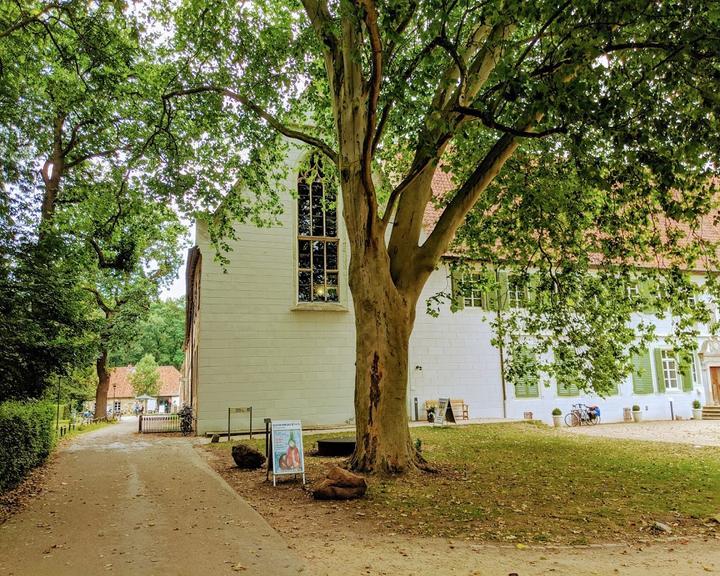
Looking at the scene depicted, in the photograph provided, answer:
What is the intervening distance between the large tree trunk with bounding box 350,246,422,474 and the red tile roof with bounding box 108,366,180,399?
57962mm

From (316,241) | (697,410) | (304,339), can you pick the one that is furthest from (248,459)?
(697,410)

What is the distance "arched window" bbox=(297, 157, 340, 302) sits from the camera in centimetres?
1956

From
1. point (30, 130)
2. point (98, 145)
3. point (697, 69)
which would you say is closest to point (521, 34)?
point (697, 69)

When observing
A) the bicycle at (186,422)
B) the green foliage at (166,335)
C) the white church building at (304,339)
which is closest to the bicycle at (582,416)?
the white church building at (304,339)

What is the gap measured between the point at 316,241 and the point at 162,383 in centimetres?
4886

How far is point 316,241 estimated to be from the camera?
19.9m

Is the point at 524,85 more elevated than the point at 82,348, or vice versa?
the point at 524,85

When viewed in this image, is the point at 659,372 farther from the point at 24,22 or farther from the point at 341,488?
the point at 24,22

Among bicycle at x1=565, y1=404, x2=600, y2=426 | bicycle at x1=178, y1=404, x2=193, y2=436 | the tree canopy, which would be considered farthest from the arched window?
bicycle at x1=565, y1=404, x2=600, y2=426

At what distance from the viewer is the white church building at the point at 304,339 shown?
1780 centimetres

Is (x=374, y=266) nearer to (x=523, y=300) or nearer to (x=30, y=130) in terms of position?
(x=523, y=300)

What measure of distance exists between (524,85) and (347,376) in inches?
560

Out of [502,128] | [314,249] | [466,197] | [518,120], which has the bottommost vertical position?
[466,197]

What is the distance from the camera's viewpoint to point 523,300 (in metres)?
13.3
